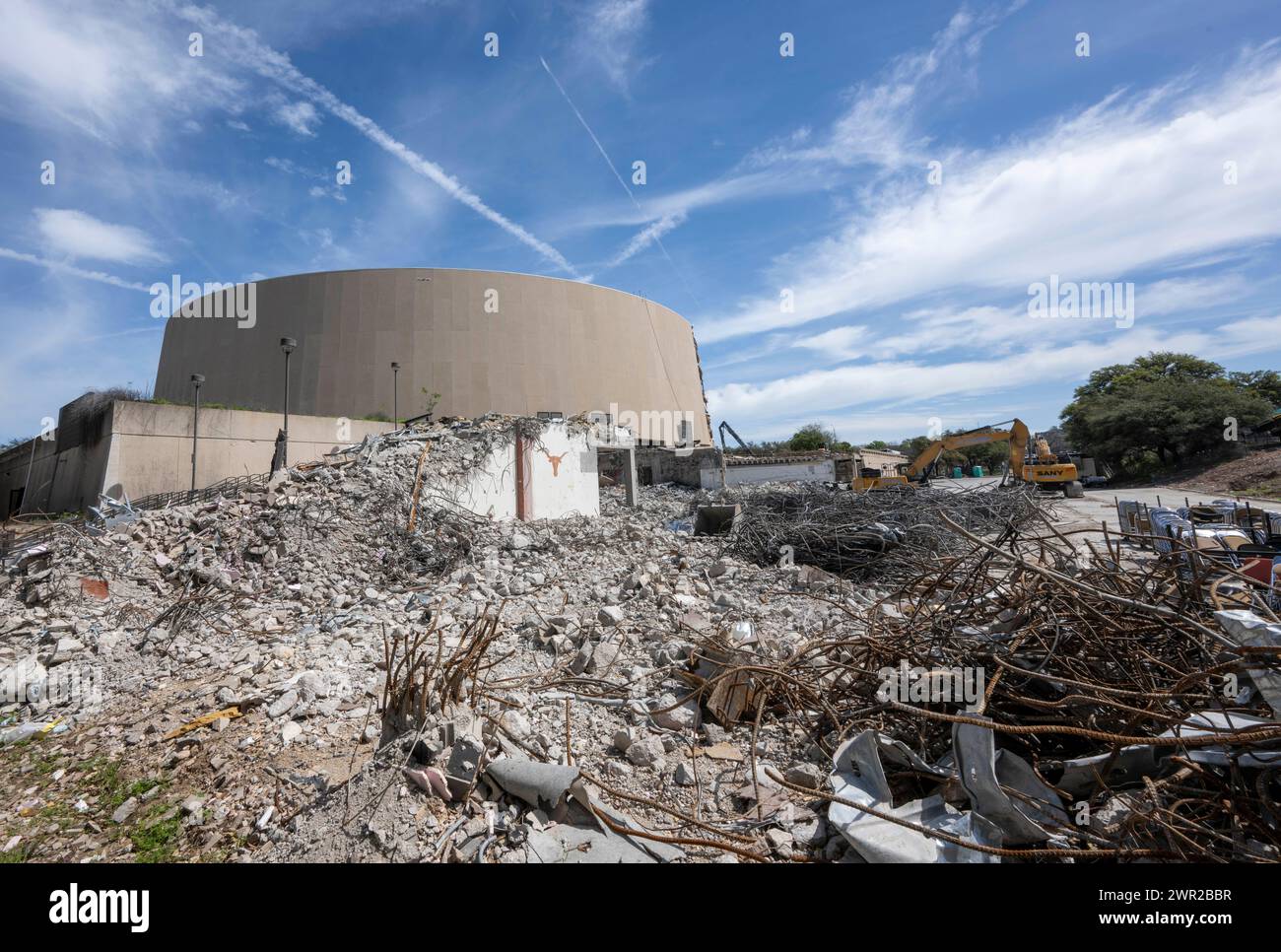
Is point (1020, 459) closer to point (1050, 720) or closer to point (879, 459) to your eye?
point (1050, 720)

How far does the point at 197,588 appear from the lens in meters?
6.97

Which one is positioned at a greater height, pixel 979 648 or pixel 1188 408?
pixel 1188 408

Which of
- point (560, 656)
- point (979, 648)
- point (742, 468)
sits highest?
point (742, 468)

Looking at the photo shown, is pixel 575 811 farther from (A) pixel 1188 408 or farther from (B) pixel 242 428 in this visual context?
(A) pixel 1188 408

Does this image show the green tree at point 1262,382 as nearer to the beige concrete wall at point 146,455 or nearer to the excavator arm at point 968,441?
the excavator arm at point 968,441

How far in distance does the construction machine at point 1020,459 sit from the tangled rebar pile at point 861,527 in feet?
20.9

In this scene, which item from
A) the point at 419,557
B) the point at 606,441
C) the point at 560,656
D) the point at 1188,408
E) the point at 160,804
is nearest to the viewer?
the point at 160,804

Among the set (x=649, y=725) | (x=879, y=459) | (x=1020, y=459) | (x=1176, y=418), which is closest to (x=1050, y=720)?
(x=649, y=725)

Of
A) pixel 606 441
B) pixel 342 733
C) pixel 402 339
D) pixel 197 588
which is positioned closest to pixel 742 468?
pixel 606 441

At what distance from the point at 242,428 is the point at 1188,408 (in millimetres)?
39484

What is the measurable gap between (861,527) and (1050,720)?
20.7 feet

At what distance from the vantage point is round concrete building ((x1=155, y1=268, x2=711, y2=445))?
2491 cm

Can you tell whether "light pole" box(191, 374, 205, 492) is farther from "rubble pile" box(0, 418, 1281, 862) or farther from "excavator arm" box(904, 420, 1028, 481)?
"excavator arm" box(904, 420, 1028, 481)

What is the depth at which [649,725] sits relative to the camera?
3.85m
